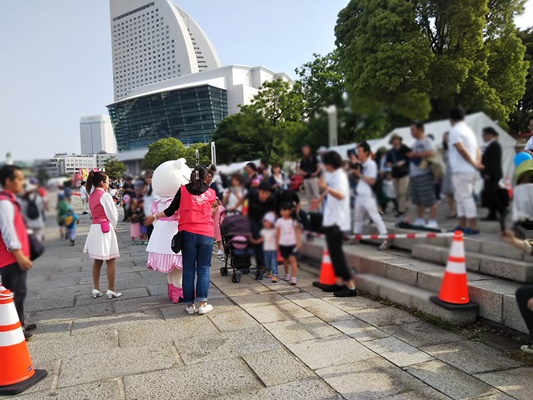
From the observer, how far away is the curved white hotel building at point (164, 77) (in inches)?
71.1

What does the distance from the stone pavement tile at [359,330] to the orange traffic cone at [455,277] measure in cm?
260

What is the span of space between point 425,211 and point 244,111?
29.5 inches

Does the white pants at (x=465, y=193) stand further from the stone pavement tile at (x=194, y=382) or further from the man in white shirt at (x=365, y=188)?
the stone pavement tile at (x=194, y=382)

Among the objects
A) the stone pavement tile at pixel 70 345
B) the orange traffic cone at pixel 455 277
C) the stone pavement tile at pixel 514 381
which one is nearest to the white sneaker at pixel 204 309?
the stone pavement tile at pixel 70 345

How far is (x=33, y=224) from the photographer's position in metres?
1.29

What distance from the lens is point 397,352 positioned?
3.72m

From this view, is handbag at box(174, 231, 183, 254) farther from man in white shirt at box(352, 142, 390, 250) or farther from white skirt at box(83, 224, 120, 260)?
man in white shirt at box(352, 142, 390, 250)

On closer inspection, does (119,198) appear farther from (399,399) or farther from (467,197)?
(399,399)

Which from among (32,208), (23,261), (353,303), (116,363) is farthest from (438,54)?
(353,303)

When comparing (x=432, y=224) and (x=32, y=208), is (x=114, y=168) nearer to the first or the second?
(x=32, y=208)

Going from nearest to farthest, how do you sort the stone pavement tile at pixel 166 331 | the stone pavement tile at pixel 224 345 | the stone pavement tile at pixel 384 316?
the stone pavement tile at pixel 224 345
the stone pavement tile at pixel 166 331
the stone pavement tile at pixel 384 316

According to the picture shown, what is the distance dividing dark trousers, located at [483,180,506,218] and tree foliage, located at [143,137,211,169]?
1104 mm

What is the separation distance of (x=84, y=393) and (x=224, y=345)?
137 centimetres

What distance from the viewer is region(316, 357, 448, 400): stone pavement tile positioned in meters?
3.04
